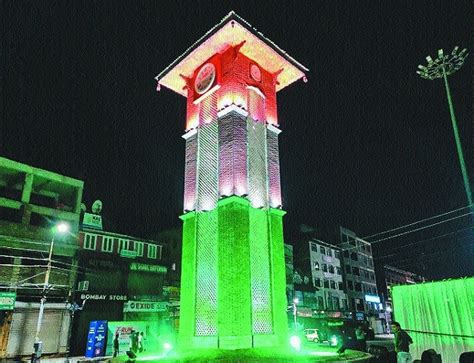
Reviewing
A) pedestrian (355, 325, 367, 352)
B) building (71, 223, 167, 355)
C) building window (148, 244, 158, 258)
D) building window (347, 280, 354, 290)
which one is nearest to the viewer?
pedestrian (355, 325, 367, 352)

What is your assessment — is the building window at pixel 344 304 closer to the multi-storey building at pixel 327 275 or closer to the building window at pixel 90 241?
the multi-storey building at pixel 327 275

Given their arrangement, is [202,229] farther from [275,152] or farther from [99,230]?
[99,230]

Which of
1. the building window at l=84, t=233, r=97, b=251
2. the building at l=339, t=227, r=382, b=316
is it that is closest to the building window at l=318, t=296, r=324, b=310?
the building at l=339, t=227, r=382, b=316

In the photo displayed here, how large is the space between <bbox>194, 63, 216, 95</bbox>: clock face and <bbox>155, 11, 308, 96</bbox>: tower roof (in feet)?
2.08

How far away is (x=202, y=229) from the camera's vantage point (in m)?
16.6

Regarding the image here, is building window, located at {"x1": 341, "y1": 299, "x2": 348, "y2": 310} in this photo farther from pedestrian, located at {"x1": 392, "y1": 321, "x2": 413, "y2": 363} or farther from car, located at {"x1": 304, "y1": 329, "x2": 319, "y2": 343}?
pedestrian, located at {"x1": 392, "y1": 321, "x2": 413, "y2": 363}

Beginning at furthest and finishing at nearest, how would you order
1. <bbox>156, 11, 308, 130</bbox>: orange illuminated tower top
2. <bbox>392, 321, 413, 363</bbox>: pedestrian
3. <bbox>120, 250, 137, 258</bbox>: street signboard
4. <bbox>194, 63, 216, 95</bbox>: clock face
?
<bbox>120, 250, 137, 258</bbox>: street signboard → <bbox>194, 63, 216, 95</bbox>: clock face → <bbox>156, 11, 308, 130</bbox>: orange illuminated tower top → <bbox>392, 321, 413, 363</bbox>: pedestrian

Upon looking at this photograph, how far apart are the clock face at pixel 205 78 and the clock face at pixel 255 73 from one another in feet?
6.59

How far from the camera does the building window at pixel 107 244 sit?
29.5m

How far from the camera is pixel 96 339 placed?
24062 mm

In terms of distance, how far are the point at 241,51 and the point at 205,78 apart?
2340mm

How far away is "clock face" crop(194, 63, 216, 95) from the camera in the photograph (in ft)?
61.0

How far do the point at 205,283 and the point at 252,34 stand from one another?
12.2 m

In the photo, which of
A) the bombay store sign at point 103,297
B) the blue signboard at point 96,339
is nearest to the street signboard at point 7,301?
the blue signboard at point 96,339
